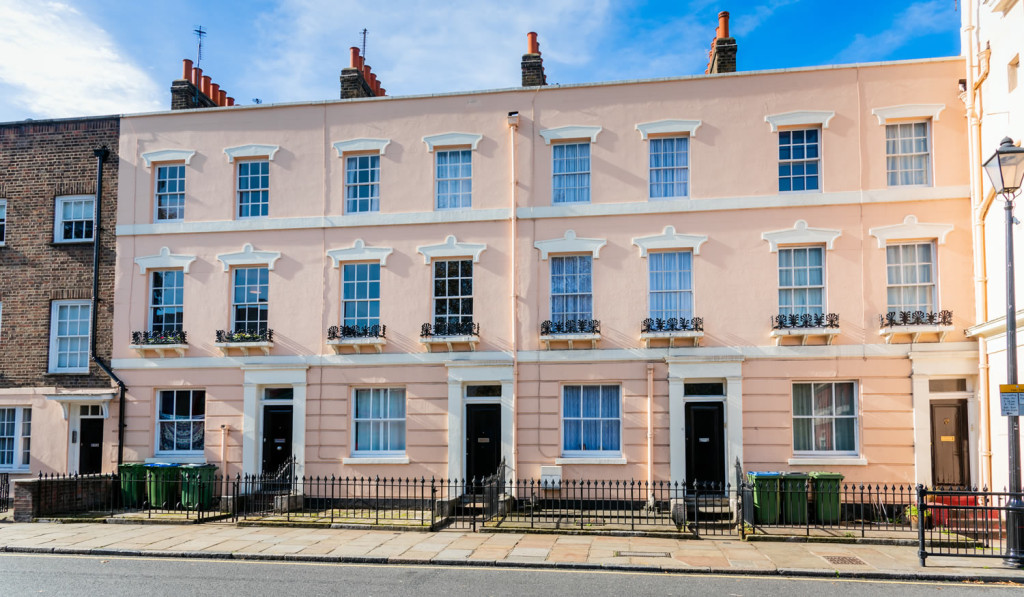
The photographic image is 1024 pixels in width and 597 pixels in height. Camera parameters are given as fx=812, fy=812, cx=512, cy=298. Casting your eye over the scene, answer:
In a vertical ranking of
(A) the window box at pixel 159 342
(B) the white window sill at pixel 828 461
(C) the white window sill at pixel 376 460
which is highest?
(A) the window box at pixel 159 342

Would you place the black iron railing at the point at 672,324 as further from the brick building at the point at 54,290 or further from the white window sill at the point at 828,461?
the brick building at the point at 54,290

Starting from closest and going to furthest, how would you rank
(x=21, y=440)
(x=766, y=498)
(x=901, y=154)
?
(x=766, y=498) < (x=901, y=154) < (x=21, y=440)

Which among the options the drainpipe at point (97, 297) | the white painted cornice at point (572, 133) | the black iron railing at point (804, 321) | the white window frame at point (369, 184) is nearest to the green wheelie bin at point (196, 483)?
the drainpipe at point (97, 297)

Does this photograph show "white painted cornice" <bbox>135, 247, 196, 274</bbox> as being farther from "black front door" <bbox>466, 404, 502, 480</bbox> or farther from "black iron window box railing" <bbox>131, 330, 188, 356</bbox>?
"black front door" <bbox>466, 404, 502, 480</bbox>

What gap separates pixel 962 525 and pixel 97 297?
20185mm

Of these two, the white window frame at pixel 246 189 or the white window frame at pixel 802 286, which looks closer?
the white window frame at pixel 802 286

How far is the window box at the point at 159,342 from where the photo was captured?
1988cm

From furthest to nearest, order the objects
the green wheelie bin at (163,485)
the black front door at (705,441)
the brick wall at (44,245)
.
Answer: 1. the brick wall at (44,245)
2. the green wheelie bin at (163,485)
3. the black front door at (705,441)

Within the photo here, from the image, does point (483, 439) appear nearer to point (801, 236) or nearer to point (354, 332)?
Answer: point (354, 332)

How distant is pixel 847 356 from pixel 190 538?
44.8 ft

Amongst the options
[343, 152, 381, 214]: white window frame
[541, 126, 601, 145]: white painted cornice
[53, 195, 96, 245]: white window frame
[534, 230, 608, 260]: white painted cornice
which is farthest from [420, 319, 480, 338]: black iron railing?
[53, 195, 96, 245]: white window frame

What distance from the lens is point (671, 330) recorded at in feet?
59.0

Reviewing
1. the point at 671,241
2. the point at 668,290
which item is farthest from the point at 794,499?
the point at 671,241

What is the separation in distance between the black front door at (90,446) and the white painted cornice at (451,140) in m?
10.9
